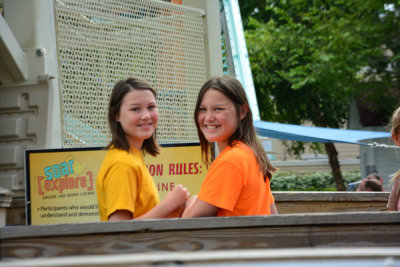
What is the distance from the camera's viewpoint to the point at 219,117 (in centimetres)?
295

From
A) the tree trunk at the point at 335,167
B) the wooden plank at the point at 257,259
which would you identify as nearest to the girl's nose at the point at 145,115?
the wooden plank at the point at 257,259

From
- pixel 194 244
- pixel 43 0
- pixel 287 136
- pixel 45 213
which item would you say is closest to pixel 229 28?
pixel 287 136

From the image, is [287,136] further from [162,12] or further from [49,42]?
[49,42]

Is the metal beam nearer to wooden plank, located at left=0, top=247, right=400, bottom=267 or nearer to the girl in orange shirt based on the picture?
the girl in orange shirt

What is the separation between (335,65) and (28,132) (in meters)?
12.0

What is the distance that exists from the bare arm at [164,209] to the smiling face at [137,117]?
1.42ft

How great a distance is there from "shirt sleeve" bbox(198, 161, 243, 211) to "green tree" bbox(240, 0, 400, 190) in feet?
42.8

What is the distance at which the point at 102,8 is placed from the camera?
496cm

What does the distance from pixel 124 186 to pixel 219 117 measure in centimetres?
62

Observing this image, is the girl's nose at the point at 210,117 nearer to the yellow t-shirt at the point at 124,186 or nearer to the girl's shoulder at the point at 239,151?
the girl's shoulder at the point at 239,151

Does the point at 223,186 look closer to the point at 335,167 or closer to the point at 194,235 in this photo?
the point at 194,235

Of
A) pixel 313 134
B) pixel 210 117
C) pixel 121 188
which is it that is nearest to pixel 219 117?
pixel 210 117

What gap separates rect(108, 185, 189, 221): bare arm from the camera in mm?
2629

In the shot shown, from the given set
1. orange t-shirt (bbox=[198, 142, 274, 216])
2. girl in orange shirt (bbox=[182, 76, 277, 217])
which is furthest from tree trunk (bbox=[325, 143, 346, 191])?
orange t-shirt (bbox=[198, 142, 274, 216])
